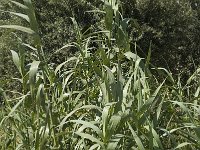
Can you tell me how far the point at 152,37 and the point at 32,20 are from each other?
25.1 ft

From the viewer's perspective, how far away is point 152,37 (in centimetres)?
928

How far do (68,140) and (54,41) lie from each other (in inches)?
293

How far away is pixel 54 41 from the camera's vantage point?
9.38 m

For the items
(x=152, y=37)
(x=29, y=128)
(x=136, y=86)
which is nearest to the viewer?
(x=136, y=86)

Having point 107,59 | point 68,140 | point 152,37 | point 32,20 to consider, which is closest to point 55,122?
point 68,140

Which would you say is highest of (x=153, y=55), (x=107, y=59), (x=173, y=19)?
(x=107, y=59)

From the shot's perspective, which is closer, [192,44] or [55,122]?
[55,122]

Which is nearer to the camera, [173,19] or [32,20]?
[32,20]

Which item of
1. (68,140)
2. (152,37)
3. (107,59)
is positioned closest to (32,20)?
(107,59)

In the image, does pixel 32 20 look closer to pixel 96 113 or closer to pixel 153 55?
pixel 96 113

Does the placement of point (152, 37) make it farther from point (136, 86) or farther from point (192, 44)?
point (136, 86)

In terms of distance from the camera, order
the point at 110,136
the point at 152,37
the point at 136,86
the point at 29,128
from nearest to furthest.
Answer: the point at 110,136
the point at 136,86
the point at 29,128
the point at 152,37

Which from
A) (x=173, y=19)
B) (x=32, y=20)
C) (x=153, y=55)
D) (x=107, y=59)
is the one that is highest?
(x=32, y=20)

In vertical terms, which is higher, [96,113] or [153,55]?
[96,113]
